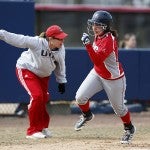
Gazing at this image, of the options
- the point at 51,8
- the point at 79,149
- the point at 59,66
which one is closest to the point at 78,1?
the point at 51,8

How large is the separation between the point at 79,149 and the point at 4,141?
160 centimetres

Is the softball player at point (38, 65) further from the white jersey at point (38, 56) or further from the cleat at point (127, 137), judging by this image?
the cleat at point (127, 137)

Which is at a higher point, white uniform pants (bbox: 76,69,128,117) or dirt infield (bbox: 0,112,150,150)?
white uniform pants (bbox: 76,69,128,117)

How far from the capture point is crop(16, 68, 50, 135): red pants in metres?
11.8

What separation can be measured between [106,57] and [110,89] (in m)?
0.53

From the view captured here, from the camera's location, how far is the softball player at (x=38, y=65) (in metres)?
11.8

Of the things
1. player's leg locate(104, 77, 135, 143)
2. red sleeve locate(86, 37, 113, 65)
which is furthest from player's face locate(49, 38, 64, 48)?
player's leg locate(104, 77, 135, 143)

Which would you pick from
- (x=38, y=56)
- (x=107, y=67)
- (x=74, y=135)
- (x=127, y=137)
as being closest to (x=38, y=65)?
(x=38, y=56)

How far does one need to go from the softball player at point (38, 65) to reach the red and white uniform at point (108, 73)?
73 cm

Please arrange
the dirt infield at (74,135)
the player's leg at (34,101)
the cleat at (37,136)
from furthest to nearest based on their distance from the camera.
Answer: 1. the cleat at (37,136)
2. the player's leg at (34,101)
3. the dirt infield at (74,135)

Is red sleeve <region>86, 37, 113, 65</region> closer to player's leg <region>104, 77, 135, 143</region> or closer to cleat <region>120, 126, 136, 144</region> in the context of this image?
player's leg <region>104, 77, 135, 143</region>

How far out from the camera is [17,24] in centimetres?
1622

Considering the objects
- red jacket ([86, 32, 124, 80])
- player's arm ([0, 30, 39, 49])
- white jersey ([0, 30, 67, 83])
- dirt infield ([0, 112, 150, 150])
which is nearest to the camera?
dirt infield ([0, 112, 150, 150])

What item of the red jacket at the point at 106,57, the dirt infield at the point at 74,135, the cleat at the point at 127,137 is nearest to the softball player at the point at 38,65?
the dirt infield at the point at 74,135
